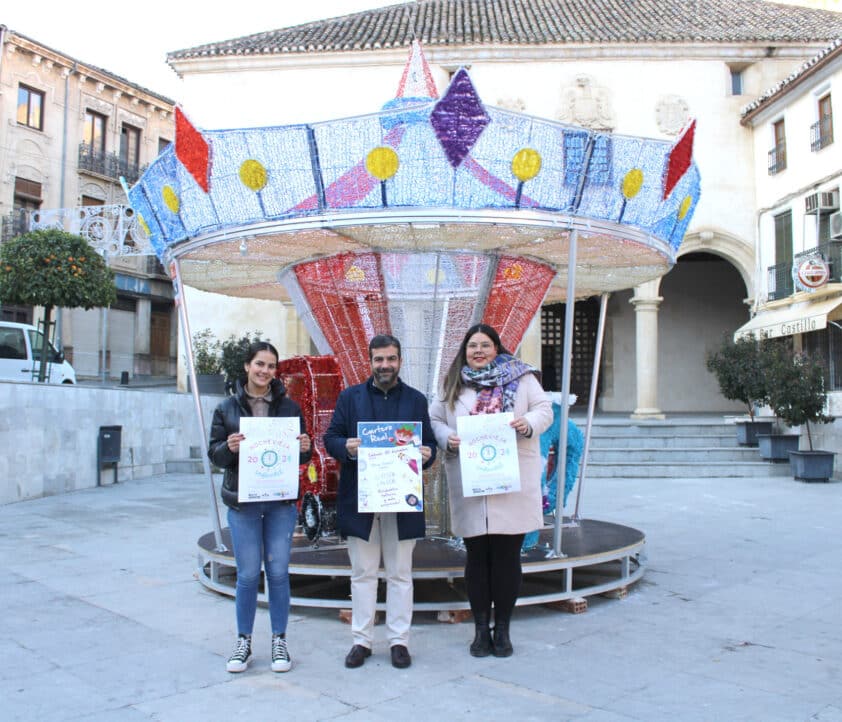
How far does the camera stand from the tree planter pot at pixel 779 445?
14.9 m

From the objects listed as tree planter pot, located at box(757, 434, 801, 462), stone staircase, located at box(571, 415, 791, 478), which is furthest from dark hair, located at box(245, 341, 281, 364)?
tree planter pot, located at box(757, 434, 801, 462)

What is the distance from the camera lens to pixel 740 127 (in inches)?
789

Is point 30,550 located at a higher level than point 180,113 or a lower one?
lower

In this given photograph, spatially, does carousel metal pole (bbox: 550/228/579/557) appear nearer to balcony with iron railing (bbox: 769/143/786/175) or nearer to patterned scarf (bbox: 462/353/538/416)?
patterned scarf (bbox: 462/353/538/416)

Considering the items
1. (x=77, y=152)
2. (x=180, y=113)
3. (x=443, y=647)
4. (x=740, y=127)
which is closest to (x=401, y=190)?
(x=180, y=113)

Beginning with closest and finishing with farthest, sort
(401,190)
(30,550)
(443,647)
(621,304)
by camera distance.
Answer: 1. (443,647)
2. (401,190)
3. (30,550)
4. (621,304)

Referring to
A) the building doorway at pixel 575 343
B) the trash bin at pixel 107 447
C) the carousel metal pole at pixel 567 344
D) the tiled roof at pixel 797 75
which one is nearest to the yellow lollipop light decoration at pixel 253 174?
the carousel metal pole at pixel 567 344

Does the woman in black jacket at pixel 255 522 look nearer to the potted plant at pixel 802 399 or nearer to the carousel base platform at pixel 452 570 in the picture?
the carousel base platform at pixel 452 570

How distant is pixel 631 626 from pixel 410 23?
20.1m

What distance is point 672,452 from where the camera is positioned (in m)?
15.6

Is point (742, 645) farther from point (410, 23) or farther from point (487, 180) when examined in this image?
point (410, 23)

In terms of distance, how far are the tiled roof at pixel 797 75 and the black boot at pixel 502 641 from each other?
52.2ft

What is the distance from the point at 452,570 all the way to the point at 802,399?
1078cm

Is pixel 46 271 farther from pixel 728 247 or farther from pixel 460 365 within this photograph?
pixel 728 247
